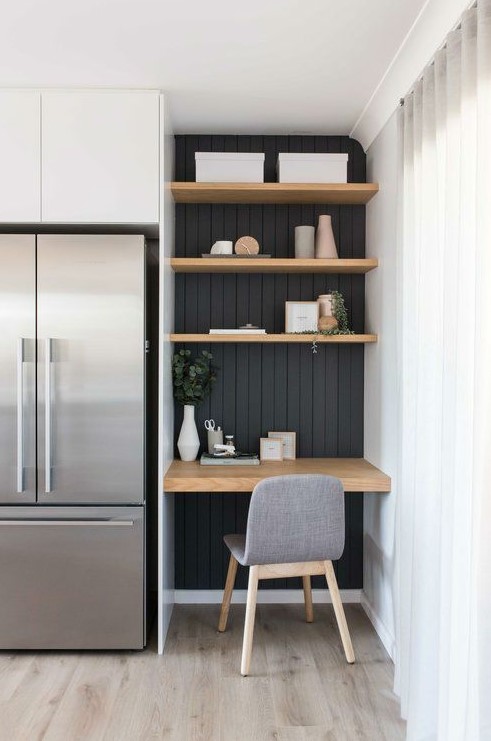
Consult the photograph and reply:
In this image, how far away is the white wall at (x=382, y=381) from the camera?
9.98 ft

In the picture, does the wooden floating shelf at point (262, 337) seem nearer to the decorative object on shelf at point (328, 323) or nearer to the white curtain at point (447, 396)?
the decorative object on shelf at point (328, 323)

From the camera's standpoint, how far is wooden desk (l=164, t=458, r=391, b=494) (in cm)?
307

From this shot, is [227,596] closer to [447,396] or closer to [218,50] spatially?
[447,396]

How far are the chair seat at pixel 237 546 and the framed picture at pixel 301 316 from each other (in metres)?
1.13

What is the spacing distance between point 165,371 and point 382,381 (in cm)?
112

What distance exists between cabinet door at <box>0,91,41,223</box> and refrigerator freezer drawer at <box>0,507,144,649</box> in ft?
4.74

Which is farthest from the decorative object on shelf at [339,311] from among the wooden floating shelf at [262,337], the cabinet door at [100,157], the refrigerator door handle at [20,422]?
the refrigerator door handle at [20,422]

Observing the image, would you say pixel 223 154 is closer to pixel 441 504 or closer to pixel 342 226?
pixel 342 226

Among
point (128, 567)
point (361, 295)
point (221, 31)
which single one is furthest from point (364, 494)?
point (221, 31)

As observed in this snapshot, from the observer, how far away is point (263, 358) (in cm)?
368

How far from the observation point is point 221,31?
8.17 ft

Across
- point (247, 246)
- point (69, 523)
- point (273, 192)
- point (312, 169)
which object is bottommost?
point (69, 523)

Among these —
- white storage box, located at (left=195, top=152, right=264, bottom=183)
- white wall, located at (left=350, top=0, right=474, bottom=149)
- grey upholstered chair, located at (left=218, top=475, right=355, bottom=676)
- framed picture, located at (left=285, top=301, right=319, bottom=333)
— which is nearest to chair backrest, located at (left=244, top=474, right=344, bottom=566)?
grey upholstered chair, located at (left=218, top=475, right=355, bottom=676)

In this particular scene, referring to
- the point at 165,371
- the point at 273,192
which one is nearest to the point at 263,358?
the point at 165,371
